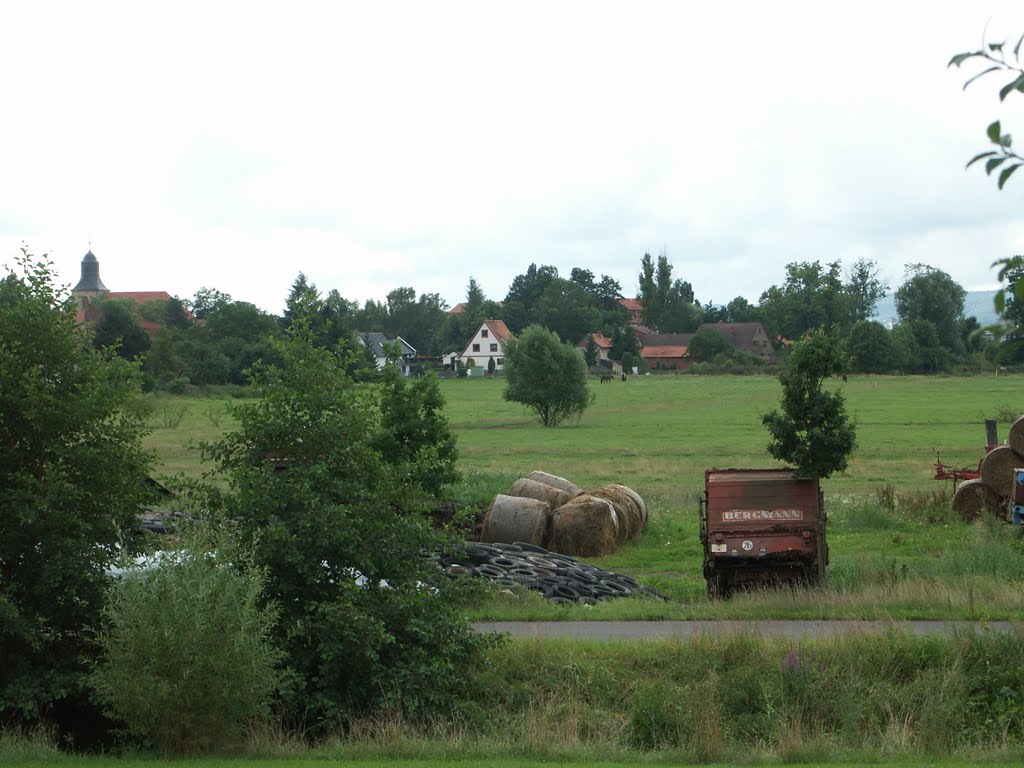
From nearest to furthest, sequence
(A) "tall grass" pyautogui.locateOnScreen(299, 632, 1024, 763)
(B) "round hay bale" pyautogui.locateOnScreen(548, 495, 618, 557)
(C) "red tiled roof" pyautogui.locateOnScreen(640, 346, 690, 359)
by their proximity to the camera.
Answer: (A) "tall grass" pyautogui.locateOnScreen(299, 632, 1024, 763)
(B) "round hay bale" pyautogui.locateOnScreen(548, 495, 618, 557)
(C) "red tiled roof" pyautogui.locateOnScreen(640, 346, 690, 359)

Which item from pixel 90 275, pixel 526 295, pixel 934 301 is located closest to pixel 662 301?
pixel 526 295

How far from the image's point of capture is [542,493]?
92.0 feet

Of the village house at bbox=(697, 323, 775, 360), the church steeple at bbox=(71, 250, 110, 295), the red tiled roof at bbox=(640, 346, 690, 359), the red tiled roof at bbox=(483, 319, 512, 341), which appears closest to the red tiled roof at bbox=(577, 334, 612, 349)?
the red tiled roof at bbox=(640, 346, 690, 359)

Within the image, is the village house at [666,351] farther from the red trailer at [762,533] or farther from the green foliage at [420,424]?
the red trailer at [762,533]

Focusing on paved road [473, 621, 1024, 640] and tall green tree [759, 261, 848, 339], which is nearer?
paved road [473, 621, 1024, 640]

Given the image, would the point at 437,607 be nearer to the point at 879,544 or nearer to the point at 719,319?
the point at 879,544

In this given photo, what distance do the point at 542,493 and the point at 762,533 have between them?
9999 mm

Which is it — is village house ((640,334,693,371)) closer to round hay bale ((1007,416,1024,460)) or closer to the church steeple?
the church steeple

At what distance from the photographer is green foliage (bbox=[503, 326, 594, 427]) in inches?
2968

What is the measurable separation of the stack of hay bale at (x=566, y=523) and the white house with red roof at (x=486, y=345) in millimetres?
131395

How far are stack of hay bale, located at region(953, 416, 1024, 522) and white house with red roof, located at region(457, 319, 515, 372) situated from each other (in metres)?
132

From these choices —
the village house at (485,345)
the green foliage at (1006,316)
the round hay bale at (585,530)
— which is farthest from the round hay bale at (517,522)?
the village house at (485,345)

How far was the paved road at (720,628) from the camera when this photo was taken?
47.6ft

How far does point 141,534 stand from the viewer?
13.2m
